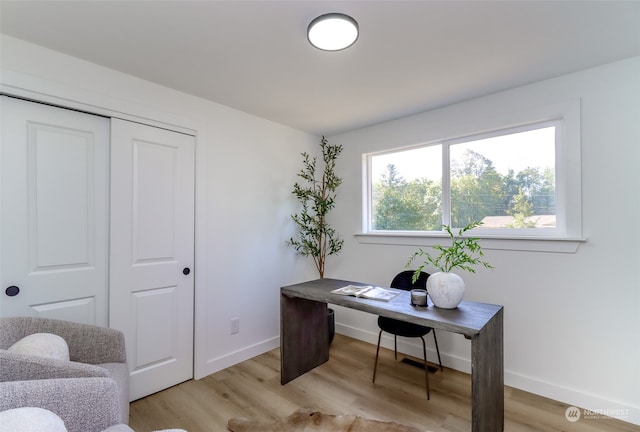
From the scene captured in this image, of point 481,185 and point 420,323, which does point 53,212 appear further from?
point 481,185

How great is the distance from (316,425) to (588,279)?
208 centimetres

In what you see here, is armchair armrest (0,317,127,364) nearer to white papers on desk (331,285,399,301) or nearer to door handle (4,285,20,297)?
door handle (4,285,20,297)

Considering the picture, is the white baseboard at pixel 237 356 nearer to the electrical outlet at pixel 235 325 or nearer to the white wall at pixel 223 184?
the white wall at pixel 223 184

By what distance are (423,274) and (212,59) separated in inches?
90.6

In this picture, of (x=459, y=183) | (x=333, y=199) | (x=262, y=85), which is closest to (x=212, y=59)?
(x=262, y=85)

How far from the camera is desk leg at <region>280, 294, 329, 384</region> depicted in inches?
93.7

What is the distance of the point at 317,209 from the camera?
3.33 meters

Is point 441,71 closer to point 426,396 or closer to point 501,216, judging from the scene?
point 501,216

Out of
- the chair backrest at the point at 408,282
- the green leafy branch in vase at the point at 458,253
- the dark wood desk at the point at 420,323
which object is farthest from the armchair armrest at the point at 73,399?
the chair backrest at the point at 408,282

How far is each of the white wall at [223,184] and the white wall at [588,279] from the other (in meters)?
1.83

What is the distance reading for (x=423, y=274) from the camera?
253cm

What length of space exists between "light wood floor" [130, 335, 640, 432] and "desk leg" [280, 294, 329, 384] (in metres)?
0.09

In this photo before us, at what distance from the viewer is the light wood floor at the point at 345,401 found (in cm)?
186

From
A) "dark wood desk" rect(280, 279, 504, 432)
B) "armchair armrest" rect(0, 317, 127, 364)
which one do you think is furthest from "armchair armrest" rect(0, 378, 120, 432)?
"dark wood desk" rect(280, 279, 504, 432)
